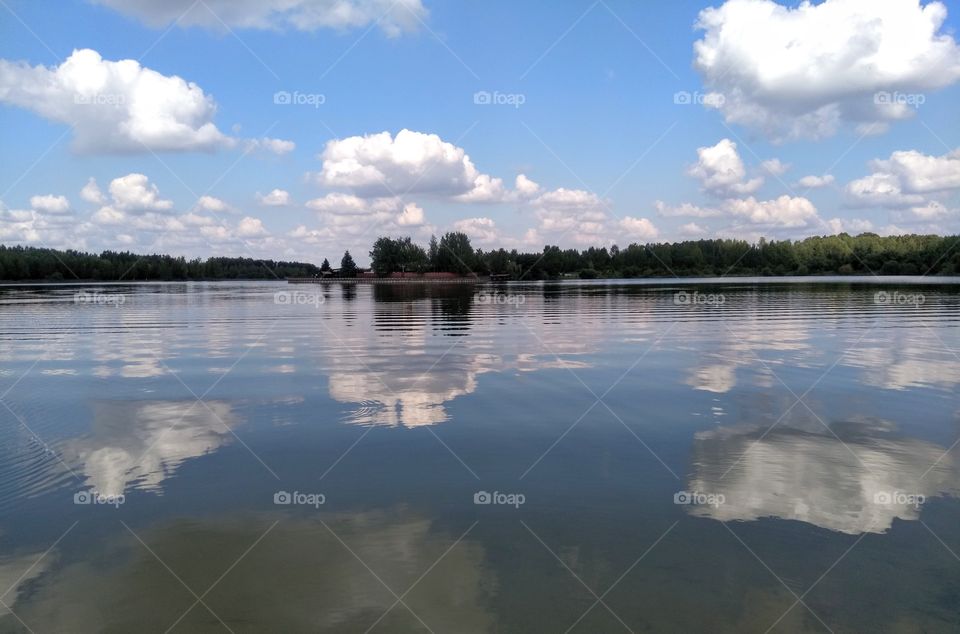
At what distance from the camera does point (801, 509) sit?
7.55 m

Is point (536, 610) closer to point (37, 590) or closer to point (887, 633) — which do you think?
point (887, 633)

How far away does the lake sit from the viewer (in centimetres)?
Result: 568

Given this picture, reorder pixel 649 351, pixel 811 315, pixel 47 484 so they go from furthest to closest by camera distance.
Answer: pixel 811 315 → pixel 649 351 → pixel 47 484

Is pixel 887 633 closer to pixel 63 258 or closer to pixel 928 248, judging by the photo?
pixel 928 248

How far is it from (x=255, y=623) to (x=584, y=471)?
4.82 m

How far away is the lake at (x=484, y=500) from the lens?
18.6 ft

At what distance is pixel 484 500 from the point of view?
25.8 ft

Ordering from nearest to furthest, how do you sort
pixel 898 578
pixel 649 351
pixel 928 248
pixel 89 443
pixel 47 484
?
pixel 898 578 → pixel 47 484 → pixel 89 443 → pixel 649 351 → pixel 928 248

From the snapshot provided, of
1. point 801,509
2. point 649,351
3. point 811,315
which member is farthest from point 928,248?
point 801,509

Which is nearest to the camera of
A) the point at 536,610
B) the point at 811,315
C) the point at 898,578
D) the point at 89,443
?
the point at 536,610

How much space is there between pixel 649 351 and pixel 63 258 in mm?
211730

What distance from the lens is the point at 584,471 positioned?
29.1 feet

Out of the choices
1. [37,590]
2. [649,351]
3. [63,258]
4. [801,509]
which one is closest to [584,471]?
[801,509]

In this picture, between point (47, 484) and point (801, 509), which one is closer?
point (801, 509)
